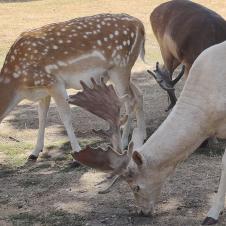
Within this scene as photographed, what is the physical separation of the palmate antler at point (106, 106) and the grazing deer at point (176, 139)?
0.30 metres

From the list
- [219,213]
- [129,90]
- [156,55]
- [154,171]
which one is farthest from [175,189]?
[156,55]

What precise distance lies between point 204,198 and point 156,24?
4.19 metres

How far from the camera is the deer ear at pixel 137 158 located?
483 centimetres

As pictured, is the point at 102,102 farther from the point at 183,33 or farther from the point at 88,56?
the point at 183,33

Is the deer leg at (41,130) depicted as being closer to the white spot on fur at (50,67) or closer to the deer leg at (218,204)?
the white spot on fur at (50,67)

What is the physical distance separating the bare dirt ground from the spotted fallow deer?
0.46 metres

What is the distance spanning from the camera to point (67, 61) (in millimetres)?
7195

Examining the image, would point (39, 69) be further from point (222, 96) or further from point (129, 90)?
point (222, 96)

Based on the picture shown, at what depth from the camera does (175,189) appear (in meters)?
6.14

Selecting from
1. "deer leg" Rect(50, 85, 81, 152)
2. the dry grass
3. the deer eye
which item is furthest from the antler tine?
the dry grass

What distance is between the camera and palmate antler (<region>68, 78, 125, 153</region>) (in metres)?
5.23

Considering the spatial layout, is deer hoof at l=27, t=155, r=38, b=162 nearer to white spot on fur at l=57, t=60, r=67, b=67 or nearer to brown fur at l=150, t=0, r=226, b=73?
white spot on fur at l=57, t=60, r=67, b=67

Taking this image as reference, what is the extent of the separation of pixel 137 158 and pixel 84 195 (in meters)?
1.45

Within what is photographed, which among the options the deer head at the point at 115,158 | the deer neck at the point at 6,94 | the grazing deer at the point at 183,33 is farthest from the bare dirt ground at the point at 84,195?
the grazing deer at the point at 183,33
